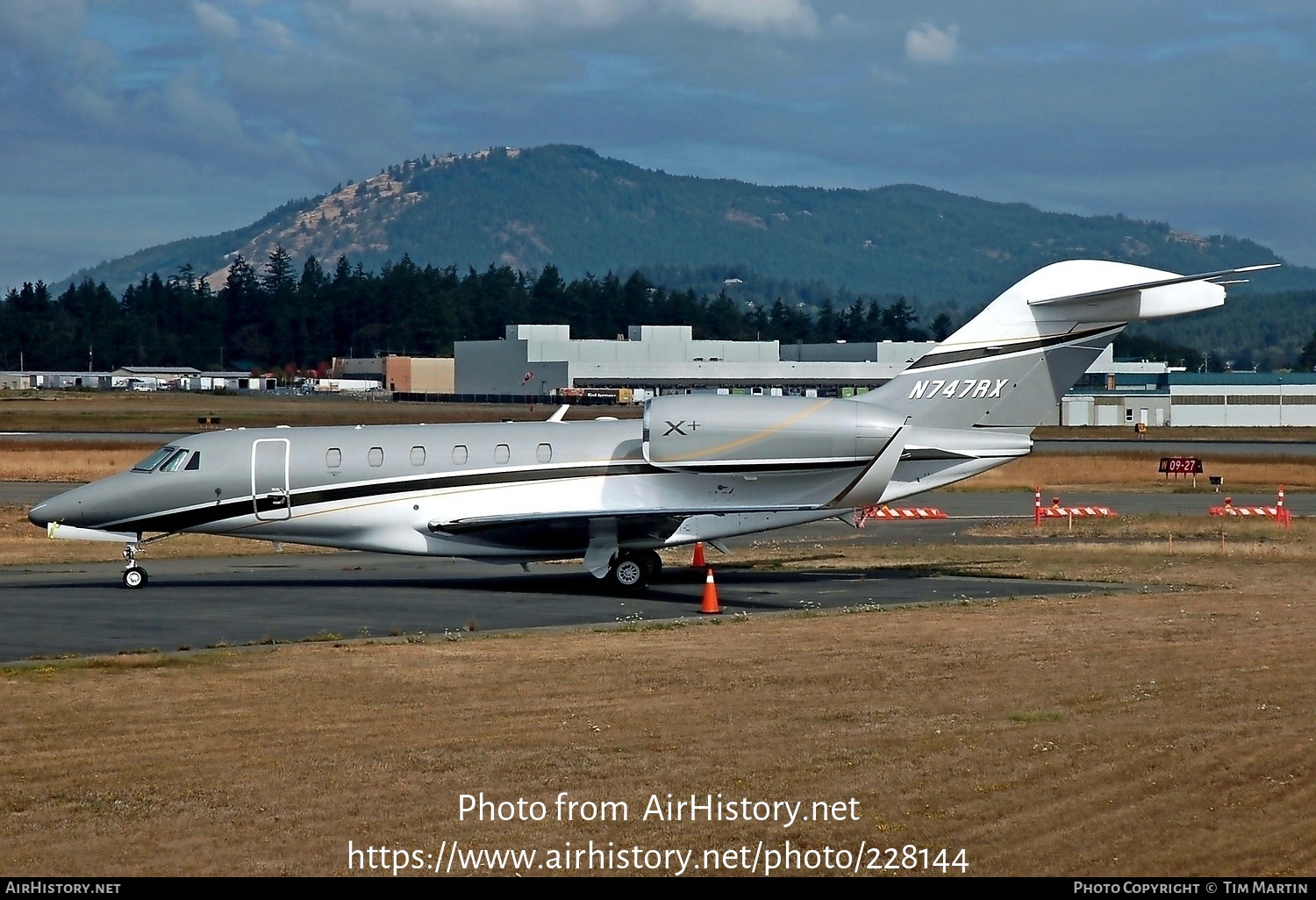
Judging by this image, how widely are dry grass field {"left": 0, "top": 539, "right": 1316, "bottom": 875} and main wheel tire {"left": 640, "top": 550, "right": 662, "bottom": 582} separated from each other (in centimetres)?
493

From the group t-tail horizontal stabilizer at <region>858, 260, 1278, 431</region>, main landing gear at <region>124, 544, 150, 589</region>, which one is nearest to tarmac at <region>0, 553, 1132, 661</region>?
main landing gear at <region>124, 544, 150, 589</region>

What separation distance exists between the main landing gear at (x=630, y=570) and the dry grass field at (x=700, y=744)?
4.69 m

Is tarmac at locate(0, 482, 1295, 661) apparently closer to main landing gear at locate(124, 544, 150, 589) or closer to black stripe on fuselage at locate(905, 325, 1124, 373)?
main landing gear at locate(124, 544, 150, 589)

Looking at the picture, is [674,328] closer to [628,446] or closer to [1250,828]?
[628,446]

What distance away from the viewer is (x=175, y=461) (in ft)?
80.8

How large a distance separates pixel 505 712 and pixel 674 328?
100199mm

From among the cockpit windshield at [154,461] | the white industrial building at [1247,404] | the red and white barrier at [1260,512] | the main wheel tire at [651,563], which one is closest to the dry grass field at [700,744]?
the main wheel tire at [651,563]

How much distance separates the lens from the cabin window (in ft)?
80.6

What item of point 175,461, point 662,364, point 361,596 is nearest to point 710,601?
point 361,596

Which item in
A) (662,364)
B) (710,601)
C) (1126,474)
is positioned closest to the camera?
(710,601)

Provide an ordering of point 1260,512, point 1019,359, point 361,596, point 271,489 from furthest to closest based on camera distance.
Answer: point 1260,512 < point 1019,359 < point 271,489 < point 361,596

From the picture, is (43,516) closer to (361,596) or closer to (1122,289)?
(361,596)

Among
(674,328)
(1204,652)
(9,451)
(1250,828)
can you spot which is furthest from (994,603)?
(674,328)

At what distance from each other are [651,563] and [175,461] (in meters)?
8.19
